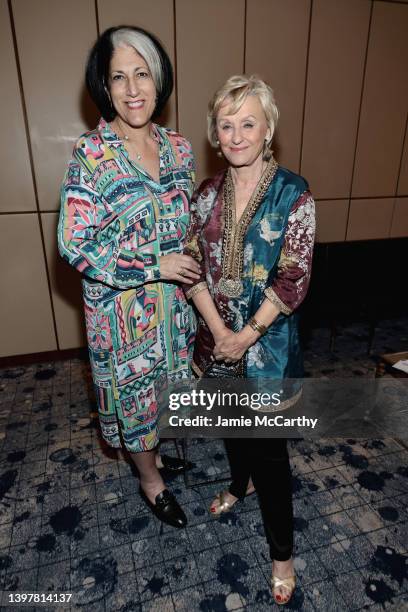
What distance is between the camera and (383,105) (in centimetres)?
370

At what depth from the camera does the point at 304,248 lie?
1.28 meters

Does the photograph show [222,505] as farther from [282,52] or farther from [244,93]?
[282,52]

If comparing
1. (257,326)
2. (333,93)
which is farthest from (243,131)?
(333,93)

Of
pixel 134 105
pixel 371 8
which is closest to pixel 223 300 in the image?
pixel 134 105

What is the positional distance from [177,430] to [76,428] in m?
0.73

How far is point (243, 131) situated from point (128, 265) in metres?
0.60

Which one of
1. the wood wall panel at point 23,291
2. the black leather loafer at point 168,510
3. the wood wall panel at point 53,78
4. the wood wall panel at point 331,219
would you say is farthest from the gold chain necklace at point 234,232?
the wood wall panel at point 331,219

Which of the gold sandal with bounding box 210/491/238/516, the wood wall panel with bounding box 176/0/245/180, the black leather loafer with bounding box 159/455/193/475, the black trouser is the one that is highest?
the wood wall panel with bounding box 176/0/245/180

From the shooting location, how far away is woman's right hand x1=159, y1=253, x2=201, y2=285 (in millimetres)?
Answer: 1452

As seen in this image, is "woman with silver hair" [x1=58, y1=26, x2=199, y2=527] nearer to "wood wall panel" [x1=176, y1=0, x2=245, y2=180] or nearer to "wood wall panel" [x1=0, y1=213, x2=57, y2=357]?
"wood wall panel" [x1=176, y1=0, x2=245, y2=180]

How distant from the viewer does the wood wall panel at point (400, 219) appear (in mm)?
4094

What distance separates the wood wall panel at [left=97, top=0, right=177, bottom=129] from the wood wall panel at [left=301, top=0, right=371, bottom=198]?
1.22 m

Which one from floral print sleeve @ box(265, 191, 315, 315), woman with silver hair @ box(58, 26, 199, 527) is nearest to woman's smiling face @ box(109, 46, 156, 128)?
woman with silver hair @ box(58, 26, 199, 527)

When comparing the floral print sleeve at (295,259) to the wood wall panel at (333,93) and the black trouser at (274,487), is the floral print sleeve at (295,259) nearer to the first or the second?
the black trouser at (274,487)
